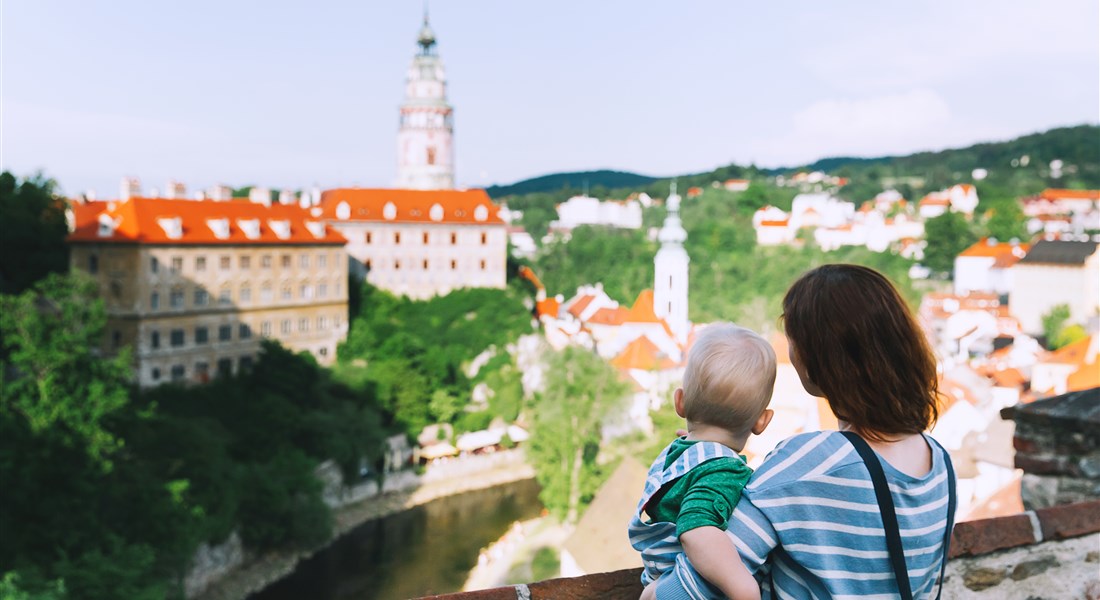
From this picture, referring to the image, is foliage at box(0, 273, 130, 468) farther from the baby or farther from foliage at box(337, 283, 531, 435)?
the baby

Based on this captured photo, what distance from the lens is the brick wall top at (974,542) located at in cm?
202

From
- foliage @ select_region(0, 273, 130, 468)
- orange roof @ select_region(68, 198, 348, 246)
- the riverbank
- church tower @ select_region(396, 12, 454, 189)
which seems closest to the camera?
foliage @ select_region(0, 273, 130, 468)

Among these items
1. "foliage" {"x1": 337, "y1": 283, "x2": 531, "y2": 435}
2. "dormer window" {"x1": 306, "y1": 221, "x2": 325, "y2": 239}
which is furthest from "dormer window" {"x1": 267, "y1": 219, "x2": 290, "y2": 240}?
"foliage" {"x1": 337, "y1": 283, "x2": 531, "y2": 435}

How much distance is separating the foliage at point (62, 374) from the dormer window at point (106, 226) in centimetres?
950

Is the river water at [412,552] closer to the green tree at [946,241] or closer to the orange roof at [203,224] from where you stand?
the orange roof at [203,224]

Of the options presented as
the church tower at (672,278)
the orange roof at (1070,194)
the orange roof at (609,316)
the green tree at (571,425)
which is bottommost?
the green tree at (571,425)

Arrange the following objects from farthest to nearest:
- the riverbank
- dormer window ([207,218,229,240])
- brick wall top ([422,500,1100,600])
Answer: dormer window ([207,218,229,240]) → the riverbank → brick wall top ([422,500,1100,600])

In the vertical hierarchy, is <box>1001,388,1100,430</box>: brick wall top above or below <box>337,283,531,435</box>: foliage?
above

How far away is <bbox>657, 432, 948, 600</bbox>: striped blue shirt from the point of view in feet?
5.23

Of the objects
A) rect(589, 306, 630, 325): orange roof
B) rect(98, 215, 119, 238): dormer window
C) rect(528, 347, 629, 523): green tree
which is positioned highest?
rect(98, 215, 119, 238): dormer window

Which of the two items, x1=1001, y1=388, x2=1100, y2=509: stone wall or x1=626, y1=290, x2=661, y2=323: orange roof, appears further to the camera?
x1=626, y1=290, x2=661, y2=323: orange roof

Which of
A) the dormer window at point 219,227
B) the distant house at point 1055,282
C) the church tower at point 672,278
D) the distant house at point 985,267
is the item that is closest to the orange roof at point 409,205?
the church tower at point 672,278

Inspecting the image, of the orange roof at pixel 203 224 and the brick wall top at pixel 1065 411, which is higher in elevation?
the orange roof at pixel 203 224

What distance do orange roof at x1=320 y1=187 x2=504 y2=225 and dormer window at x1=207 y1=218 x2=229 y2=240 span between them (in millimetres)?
7814
